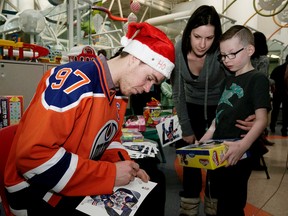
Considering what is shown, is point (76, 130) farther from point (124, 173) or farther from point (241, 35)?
point (241, 35)

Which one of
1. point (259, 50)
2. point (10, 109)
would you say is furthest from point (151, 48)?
point (259, 50)

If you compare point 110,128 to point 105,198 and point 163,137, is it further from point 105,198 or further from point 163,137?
point 163,137

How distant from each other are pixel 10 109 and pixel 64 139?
2.95 feet

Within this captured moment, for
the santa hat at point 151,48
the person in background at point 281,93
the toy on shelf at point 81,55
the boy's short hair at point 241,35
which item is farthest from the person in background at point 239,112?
the person in background at point 281,93

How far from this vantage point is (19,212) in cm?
85

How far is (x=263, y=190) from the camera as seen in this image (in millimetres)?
2291

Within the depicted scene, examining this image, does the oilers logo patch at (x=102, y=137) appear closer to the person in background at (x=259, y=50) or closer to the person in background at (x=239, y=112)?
the person in background at (x=239, y=112)

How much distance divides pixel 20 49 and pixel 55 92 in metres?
1.21

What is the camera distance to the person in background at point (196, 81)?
1430 mm

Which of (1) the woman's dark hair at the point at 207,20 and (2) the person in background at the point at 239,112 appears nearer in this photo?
(2) the person in background at the point at 239,112

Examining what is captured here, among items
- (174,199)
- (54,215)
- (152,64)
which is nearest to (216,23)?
(152,64)

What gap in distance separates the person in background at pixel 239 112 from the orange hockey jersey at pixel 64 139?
632 mm

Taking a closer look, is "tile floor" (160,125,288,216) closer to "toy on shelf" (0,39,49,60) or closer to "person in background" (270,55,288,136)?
"toy on shelf" (0,39,49,60)

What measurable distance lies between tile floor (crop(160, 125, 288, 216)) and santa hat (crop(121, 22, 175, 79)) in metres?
1.28
